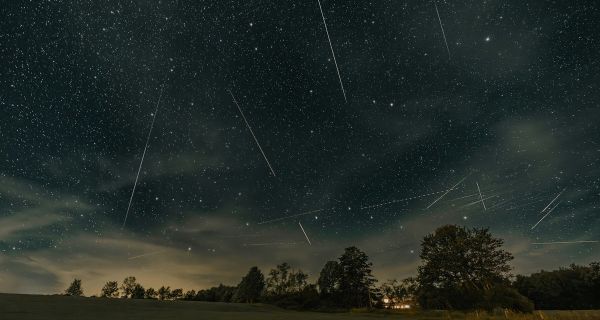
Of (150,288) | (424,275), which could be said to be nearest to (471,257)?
(424,275)

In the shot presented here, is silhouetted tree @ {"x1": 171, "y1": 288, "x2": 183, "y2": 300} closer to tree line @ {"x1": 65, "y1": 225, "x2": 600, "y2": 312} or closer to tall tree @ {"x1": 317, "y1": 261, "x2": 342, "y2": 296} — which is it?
tree line @ {"x1": 65, "y1": 225, "x2": 600, "y2": 312}

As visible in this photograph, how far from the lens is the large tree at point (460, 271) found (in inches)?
1714

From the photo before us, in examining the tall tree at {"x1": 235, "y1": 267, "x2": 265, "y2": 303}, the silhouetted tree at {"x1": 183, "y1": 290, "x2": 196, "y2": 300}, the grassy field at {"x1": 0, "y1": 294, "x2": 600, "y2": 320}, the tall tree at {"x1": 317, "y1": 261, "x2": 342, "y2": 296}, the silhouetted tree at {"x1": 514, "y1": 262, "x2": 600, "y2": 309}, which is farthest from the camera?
the silhouetted tree at {"x1": 183, "y1": 290, "x2": 196, "y2": 300}

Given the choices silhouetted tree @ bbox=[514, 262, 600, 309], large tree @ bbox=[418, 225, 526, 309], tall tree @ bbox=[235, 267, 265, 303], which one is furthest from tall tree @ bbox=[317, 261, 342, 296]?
silhouetted tree @ bbox=[514, 262, 600, 309]

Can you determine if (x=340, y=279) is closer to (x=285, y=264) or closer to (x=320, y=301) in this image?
(x=320, y=301)

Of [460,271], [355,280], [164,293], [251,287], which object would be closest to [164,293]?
[164,293]

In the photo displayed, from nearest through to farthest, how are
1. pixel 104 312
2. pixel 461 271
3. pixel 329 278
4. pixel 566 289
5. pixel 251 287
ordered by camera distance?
Answer: pixel 104 312 < pixel 461 271 < pixel 566 289 < pixel 329 278 < pixel 251 287

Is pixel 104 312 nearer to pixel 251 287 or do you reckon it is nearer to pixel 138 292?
pixel 251 287

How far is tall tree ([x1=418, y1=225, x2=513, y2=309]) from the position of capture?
43.6 m

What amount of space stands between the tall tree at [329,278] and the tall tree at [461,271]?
28.0 m

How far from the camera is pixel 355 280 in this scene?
7062 centimetres

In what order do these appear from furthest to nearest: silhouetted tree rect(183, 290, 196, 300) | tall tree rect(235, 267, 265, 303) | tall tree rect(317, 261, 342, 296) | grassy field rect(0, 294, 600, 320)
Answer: silhouetted tree rect(183, 290, 196, 300) → tall tree rect(235, 267, 265, 303) → tall tree rect(317, 261, 342, 296) → grassy field rect(0, 294, 600, 320)

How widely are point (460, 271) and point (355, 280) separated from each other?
29.5 metres

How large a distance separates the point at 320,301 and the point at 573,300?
5246cm
